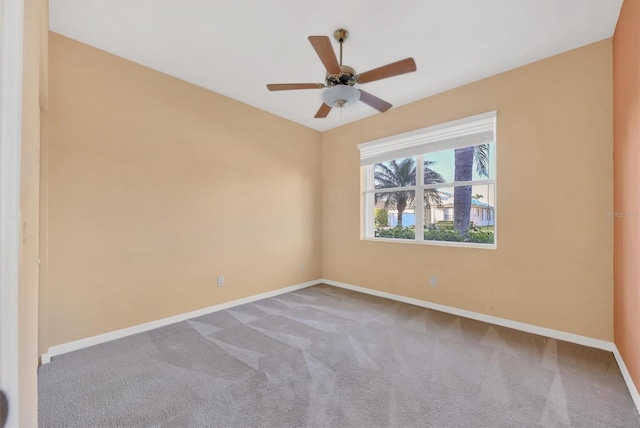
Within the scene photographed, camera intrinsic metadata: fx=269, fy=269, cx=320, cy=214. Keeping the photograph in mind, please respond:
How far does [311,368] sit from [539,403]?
157 cm

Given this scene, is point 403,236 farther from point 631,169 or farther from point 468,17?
point 468,17

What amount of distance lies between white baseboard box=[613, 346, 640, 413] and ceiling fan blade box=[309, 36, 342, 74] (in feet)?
10.1

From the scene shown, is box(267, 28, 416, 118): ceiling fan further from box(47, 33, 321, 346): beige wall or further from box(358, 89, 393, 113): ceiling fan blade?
box(47, 33, 321, 346): beige wall

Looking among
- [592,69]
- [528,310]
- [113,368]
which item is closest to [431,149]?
[592,69]

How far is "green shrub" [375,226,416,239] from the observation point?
12.9ft

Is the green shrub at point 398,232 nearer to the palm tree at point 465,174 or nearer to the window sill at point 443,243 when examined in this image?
the window sill at point 443,243

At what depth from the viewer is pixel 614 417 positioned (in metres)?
1.67

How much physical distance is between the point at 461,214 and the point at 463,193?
0.27 meters

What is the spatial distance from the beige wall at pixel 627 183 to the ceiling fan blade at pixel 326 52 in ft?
6.50

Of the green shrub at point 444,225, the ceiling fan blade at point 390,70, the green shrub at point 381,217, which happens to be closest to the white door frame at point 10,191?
the ceiling fan blade at point 390,70

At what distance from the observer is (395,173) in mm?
4121

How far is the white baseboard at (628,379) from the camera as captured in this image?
1760 mm

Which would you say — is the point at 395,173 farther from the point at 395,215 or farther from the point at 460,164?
the point at 460,164

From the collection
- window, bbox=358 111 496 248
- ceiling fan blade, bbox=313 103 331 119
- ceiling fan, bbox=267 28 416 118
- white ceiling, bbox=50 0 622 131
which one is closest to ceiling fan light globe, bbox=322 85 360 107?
ceiling fan, bbox=267 28 416 118
